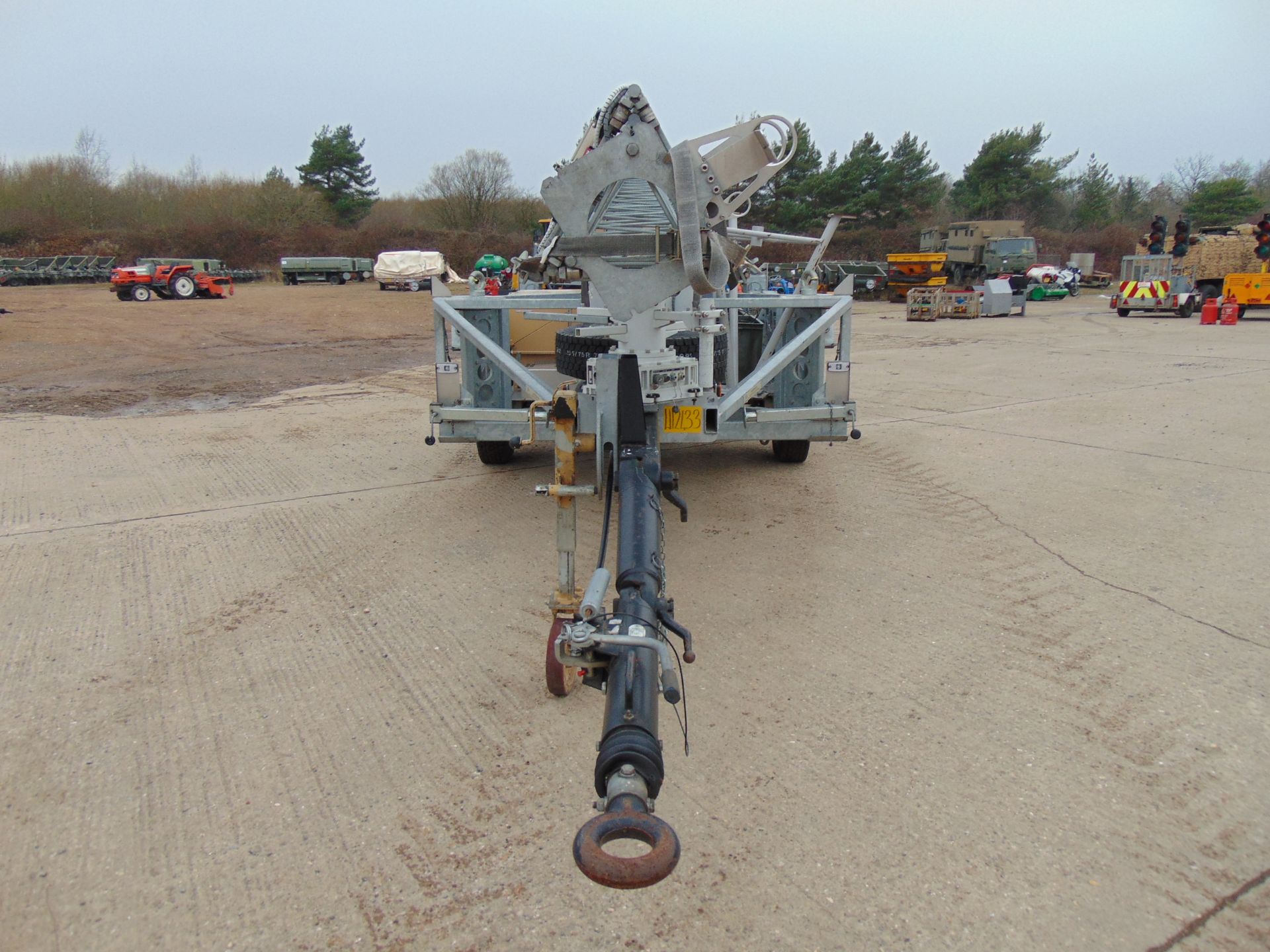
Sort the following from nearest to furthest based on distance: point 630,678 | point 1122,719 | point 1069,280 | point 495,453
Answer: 1. point 630,678
2. point 1122,719
3. point 495,453
4. point 1069,280

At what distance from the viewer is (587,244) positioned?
3482 mm

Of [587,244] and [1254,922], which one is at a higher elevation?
[587,244]

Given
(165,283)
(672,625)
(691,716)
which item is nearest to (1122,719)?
(691,716)

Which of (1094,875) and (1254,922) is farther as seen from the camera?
(1094,875)

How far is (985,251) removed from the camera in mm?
35188

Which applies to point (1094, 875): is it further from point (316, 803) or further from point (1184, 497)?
point (1184, 497)

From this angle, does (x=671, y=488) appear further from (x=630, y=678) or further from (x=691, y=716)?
(x=630, y=678)

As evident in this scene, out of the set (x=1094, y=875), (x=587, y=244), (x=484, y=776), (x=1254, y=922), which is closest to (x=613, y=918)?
(x=484, y=776)

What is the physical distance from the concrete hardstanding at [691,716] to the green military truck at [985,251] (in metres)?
31.2

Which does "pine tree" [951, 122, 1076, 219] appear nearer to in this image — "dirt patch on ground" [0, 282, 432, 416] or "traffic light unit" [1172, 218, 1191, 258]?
"traffic light unit" [1172, 218, 1191, 258]

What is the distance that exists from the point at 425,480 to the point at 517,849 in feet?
13.6

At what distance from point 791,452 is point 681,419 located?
2.37 m

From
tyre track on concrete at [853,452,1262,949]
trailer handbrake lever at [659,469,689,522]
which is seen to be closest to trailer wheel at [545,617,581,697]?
trailer handbrake lever at [659,469,689,522]

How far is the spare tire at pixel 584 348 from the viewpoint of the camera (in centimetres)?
471
